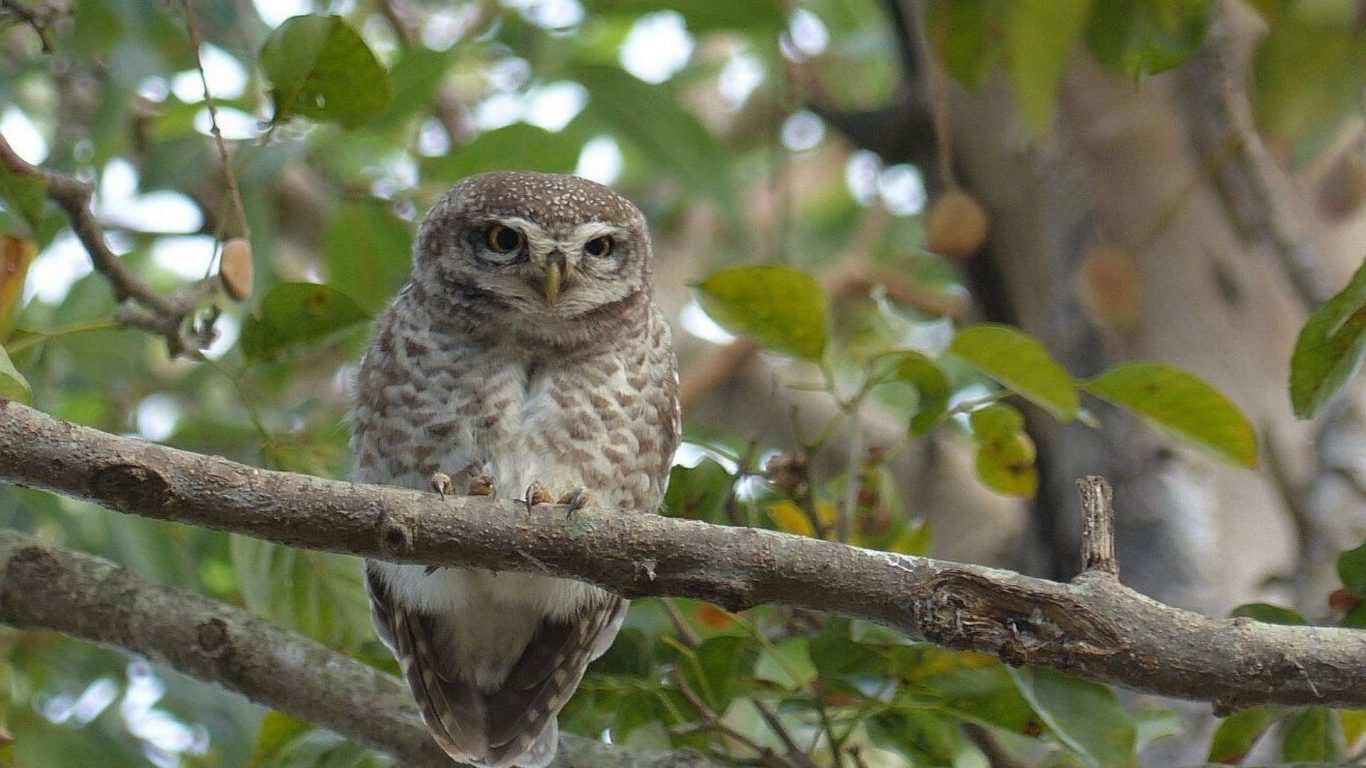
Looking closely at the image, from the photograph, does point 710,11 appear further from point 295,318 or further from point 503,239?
point 295,318

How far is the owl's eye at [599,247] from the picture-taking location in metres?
2.97

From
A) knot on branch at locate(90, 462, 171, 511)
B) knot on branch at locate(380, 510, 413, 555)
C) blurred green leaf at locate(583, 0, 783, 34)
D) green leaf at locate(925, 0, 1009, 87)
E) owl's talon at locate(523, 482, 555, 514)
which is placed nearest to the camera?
knot on branch at locate(90, 462, 171, 511)

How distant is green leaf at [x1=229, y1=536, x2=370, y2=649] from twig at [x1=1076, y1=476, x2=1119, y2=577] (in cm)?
130

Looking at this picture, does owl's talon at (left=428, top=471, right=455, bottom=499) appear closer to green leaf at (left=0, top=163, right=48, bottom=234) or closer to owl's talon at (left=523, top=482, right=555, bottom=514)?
owl's talon at (left=523, top=482, right=555, bottom=514)

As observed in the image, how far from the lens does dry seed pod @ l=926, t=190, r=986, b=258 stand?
3336 millimetres

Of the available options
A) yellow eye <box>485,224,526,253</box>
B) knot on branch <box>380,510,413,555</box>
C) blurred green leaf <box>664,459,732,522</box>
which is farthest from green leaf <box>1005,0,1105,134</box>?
knot on branch <box>380,510,413,555</box>

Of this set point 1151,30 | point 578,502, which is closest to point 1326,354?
point 1151,30

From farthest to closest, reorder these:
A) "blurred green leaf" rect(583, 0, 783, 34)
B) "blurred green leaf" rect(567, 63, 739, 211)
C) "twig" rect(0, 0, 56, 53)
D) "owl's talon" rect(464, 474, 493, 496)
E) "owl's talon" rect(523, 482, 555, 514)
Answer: "blurred green leaf" rect(567, 63, 739, 211) → "blurred green leaf" rect(583, 0, 783, 34) → "owl's talon" rect(464, 474, 493, 496) → "twig" rect(0, 0, 56, 53) → "owl's talon" rect(523, 482, 555, 514)

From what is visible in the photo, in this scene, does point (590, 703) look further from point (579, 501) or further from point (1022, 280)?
point (1022, 280)

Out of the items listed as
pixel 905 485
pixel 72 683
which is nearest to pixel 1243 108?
Result: pixel 905 485

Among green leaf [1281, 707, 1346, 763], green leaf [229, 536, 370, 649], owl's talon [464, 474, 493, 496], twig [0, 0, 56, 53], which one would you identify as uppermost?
twig [0, 0, 56, 53]

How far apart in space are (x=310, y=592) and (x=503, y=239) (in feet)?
2.49

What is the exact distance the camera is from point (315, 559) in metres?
2.68

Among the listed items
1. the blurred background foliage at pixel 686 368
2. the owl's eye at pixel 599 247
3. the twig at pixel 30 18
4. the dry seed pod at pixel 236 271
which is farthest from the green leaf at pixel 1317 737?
the twig at pixel 30 18
